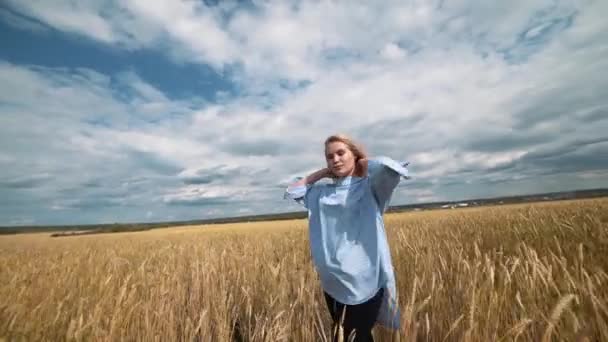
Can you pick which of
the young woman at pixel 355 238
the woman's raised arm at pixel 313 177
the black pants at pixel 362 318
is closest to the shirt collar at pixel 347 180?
the young woman at pixel 355 238

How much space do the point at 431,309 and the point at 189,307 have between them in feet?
5.80

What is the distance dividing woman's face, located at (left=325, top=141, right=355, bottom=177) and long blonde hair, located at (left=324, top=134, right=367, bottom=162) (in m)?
0.02

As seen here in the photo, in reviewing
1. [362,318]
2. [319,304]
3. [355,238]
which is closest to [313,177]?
[355,238]

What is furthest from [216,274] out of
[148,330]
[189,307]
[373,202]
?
[373,202]

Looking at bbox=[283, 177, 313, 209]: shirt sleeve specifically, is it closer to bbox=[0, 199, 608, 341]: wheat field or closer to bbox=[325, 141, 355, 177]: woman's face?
bbox=[325, 141, 355, 177]: woman's face

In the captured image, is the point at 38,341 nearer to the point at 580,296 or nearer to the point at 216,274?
the point at 216,274

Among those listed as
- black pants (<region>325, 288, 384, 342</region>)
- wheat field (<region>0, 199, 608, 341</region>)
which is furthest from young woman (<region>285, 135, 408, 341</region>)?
wheat field (<region>0, 199, 608, 341</region>)

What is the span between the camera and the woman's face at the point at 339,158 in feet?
6.21

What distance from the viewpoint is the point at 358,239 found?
181 cm

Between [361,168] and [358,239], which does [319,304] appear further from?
[361,168]

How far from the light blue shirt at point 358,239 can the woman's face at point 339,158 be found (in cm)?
6

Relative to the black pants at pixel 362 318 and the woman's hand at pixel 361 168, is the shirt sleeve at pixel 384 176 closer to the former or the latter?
the woman's hand at pixel 361 168

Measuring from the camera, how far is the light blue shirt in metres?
1.71

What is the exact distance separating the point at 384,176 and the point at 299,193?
0.58 meters
